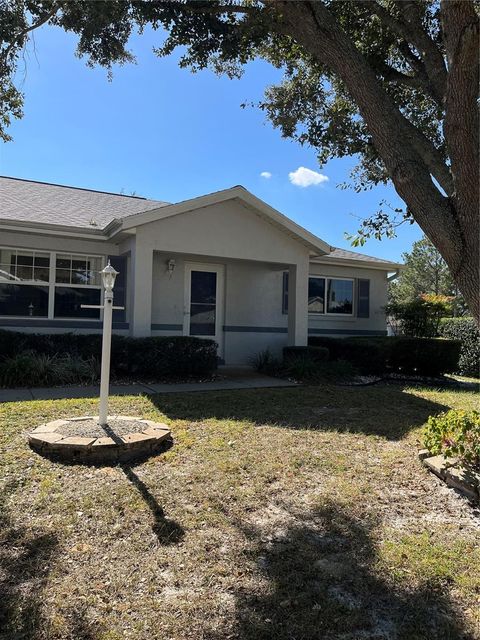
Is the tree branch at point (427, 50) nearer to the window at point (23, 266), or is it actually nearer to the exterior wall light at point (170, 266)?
the exterior wall light at point (170, 266)

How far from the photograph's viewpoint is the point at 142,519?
3.56 m

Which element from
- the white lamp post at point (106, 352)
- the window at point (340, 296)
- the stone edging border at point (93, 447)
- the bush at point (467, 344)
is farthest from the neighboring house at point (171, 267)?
the stone edging border at point (93, 447)

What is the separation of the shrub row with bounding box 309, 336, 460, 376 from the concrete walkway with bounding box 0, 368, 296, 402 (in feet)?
8.47

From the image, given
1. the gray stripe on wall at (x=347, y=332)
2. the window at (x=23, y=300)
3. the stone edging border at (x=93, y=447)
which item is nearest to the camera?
the stone edging border at (x=93, y=447)

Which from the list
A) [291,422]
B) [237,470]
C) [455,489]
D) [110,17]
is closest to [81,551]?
[237,470]

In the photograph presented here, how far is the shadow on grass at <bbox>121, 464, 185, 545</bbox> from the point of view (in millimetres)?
3328

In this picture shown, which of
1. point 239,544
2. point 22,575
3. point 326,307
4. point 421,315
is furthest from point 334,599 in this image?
point 421,315

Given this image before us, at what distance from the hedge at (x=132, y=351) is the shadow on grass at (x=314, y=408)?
1481 mm

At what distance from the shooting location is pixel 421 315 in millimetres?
13578

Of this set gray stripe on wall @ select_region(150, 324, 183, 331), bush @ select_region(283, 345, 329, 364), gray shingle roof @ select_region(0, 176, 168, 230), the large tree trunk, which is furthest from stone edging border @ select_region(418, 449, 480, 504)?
gray shingle roof @ select_region(0, 176, 168, 230)

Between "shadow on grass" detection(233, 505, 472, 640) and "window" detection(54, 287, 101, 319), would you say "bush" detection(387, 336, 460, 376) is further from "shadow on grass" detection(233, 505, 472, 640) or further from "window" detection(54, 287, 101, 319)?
"shadow on grass" detection(233, 505, 472, 640)

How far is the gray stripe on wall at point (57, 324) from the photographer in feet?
33.2

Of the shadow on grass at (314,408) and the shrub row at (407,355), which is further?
the shrub row at (407,355)

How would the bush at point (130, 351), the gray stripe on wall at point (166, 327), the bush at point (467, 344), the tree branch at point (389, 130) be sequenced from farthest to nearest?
1. the bush at point (467, 344)
2. the gray stripe on wall at point (166, 327)
3. the bush at point (130, 351)
4. the tree branch at point (389, 130)
